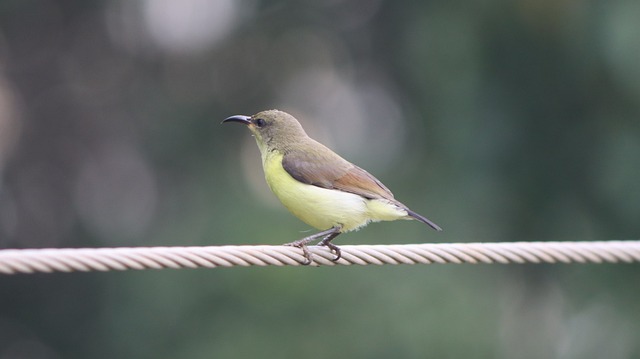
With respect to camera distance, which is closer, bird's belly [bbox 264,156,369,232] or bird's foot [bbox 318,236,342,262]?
bird's foot [bbox 318,236,342,262]

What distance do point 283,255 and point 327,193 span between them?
115 centimetres

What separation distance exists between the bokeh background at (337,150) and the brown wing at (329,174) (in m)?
3.66

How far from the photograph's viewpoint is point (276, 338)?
385 inches

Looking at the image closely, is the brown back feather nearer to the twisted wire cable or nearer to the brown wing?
the brown wing

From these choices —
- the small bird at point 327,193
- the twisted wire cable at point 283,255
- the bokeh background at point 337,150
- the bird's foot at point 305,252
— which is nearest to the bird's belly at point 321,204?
the small bird at point 327,193

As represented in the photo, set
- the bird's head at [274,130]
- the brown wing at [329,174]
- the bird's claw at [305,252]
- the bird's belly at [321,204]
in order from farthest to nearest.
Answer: the bird's head at [274,130]
the brown wing at [329,174]
the bird's belly at [321,204]
the bird's claw at [305,252]

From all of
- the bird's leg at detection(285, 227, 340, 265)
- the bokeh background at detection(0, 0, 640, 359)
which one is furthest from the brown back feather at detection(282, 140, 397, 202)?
the bokeh background at detection(0, 0, 640, 359)

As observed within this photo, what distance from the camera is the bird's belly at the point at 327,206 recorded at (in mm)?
5305

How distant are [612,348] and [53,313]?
275 inches

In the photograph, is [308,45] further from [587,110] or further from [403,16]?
[587,110]

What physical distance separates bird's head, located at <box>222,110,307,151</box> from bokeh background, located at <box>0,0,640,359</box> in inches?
135

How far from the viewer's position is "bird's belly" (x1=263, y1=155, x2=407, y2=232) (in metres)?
5.30

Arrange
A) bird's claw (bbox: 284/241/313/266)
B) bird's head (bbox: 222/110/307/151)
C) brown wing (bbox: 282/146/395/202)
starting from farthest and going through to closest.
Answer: bird's head (bbox: 222/110/307/151) < brown wing (bbox: 282/146/395/202) < bird's claw (bbox: 284/241/313/266)

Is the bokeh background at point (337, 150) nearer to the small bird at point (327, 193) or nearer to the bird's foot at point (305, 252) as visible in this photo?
the small bird at point (327, 193)
